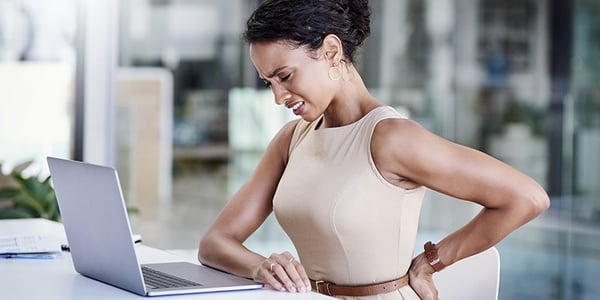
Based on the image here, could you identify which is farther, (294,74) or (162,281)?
(294,74)

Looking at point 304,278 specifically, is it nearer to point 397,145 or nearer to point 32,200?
point 397,145

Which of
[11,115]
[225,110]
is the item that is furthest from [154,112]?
[11,115]

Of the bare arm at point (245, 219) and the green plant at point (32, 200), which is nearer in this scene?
the bare arm at point (245, 219)

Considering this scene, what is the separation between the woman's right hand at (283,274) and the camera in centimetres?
197

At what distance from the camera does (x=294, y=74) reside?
2.30 meters

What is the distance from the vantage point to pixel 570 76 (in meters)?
5.76

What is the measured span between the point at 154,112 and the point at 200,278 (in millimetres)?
3381

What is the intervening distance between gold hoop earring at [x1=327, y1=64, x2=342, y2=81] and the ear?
0.01m

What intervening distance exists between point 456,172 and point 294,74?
408 millimetres

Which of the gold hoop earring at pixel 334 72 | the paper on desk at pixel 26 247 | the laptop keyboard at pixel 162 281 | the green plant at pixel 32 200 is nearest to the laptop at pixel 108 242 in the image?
the laptop keyboard at pixel 162 281

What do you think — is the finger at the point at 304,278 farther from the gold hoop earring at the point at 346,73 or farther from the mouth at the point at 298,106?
the gold hoop earring at the point at 346,73

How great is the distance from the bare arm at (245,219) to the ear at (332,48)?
12.6 inches

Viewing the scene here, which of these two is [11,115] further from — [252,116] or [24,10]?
[252,116]

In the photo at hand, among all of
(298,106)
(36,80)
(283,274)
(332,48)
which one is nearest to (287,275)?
(283,274)
